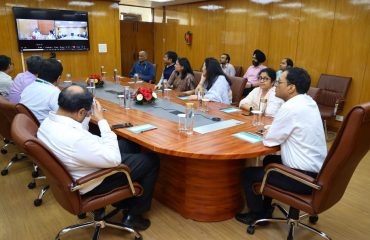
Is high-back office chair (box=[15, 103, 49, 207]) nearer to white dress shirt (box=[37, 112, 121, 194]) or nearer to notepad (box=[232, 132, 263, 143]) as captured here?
Result: white dress shirt (box=[37, 112, 121, 194])

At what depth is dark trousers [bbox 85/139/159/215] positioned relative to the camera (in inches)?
74.0

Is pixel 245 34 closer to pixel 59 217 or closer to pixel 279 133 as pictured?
pixel 279 133

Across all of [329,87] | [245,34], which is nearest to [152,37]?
[245,34]

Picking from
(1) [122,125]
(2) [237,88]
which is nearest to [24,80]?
(1) [122,125]

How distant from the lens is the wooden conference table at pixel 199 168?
1.99 meters

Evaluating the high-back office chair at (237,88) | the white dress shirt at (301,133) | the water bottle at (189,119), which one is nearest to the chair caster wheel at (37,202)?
the water bottle at (189,119)

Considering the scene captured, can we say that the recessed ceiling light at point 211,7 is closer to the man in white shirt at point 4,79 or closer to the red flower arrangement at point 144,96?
the red flower arrangement at point 144,96

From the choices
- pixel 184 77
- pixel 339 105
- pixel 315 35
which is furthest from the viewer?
pixel 315 35

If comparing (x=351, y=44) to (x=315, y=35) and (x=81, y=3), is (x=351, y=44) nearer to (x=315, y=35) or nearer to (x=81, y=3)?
(x=315, y=35)

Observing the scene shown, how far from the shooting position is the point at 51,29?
20.8 feet

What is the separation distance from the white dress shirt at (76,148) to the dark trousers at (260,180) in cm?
96

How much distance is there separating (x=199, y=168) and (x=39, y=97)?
A: 1704 millimetres

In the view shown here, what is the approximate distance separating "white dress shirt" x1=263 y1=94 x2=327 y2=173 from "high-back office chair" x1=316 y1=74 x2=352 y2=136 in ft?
9.35

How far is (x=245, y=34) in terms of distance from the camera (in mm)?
6352
